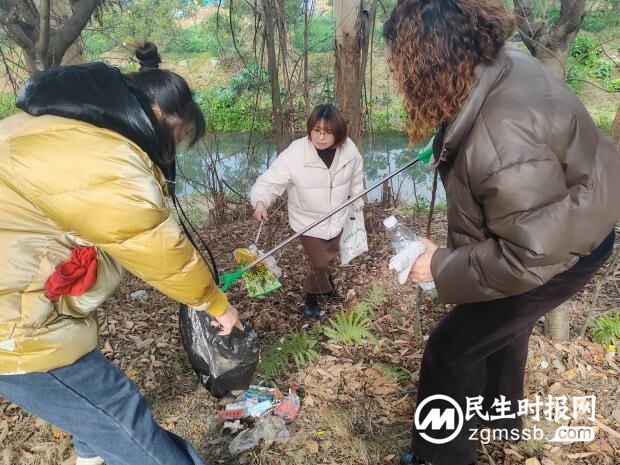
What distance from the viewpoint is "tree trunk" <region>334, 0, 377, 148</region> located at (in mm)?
3684

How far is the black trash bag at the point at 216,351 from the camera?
75.5 inches

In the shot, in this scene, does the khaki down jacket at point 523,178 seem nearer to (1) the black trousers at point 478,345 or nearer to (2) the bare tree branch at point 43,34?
(1) the black trousers at point 478,345

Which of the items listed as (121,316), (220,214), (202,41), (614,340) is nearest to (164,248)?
(121,316)

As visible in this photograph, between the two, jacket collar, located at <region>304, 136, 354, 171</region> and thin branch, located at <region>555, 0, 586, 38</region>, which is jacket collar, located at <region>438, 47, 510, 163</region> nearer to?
thin branch, located at <region>555, 0, 586, 38</region>

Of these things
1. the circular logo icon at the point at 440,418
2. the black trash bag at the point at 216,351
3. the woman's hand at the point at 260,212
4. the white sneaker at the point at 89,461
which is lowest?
the white sneaker at the point at 89,461

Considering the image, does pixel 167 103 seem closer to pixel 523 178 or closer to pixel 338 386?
pixel 523 178

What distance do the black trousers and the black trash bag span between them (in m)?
0.76

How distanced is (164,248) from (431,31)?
3.27 ft

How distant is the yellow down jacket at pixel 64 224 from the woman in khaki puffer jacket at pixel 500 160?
2.80ft

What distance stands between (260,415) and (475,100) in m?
1.81

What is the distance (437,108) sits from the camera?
4.48 feet

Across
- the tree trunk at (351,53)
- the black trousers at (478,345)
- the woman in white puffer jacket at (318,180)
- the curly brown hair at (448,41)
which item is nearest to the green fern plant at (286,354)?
the woman in white puffer jacket at (318,180)

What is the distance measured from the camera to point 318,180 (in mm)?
2811

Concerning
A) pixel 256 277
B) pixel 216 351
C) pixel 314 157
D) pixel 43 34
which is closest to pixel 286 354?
pixel 256 277
